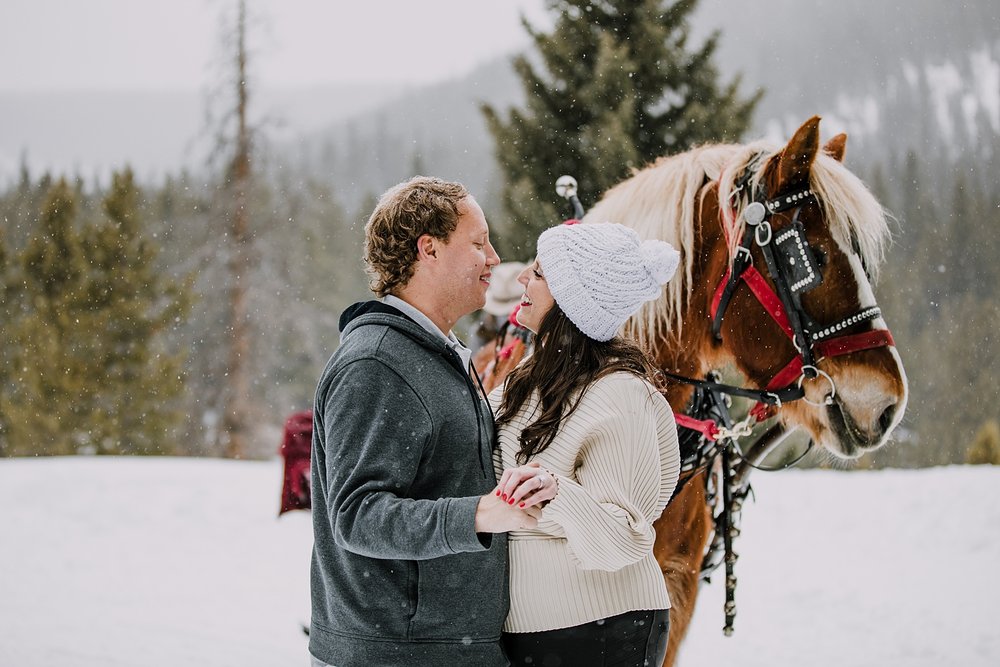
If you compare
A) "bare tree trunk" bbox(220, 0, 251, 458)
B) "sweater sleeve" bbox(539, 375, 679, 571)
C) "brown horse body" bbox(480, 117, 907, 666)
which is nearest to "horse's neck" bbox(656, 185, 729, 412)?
"brown horse body" bbox(480, 117, 907, 666)

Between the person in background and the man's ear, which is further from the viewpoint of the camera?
the person in background

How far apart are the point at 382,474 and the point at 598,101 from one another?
762cm

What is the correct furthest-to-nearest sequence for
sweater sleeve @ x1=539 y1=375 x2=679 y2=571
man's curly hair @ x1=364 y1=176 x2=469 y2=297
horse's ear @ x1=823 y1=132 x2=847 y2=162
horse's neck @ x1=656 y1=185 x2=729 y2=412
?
horse's ear @ x1=823 y1=132 x2=847 y2=162 → horse's neck @ x1=656 y1=185 x2=729 y2=412 → man's curly hair @ x1=364 y1=176 x2=469 y2=297 → sweater sleeve @ x1=539 y1=375 x2=679 y2=571

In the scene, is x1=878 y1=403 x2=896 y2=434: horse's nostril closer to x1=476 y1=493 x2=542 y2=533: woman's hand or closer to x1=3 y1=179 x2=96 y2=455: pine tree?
x1=476 y1=493 x2=542 y2=533: woman's hand

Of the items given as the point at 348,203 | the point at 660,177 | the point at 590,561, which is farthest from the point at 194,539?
the point at 348,203

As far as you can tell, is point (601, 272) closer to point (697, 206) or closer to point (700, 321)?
point (700, 321)

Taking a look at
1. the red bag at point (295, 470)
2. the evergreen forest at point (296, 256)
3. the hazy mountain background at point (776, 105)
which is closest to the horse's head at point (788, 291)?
the evergreen forest at point (296, 256)

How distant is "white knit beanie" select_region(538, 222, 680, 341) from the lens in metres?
1.75

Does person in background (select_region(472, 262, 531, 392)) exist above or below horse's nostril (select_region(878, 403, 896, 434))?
above

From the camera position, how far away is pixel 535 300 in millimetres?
1859

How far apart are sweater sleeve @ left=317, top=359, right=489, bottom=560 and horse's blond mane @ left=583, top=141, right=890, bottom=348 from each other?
1.31 m

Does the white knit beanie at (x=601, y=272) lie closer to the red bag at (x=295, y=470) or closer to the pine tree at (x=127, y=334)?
the red bag at (x=295, y=470)

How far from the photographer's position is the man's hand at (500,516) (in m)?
1.31

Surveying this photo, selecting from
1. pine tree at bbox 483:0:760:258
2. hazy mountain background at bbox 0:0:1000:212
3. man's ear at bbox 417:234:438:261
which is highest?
hazy mountain background at bbox 0:0:1000:212
